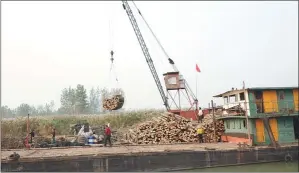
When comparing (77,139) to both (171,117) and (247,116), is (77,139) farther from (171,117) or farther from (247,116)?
(247,116)

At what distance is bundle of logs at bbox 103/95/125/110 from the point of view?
3012cm

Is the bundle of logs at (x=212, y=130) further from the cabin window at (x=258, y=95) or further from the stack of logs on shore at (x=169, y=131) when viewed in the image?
the cabin window at (x=258, y=95)

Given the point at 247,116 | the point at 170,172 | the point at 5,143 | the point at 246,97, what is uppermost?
the point at 246,97

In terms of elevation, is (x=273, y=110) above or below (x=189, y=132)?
above

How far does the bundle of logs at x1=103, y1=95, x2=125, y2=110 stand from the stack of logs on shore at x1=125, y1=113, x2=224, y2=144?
4047 mm

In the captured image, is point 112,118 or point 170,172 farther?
point 112,118

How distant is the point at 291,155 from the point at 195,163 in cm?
744

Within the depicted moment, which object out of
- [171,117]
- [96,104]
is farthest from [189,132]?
[96,104]

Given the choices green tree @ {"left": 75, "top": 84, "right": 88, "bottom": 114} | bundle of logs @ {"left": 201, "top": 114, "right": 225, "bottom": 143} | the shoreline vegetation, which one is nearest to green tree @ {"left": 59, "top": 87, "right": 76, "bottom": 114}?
green tree @ {"left": 75, "top": 84, "right": 88, "bottom": 114}

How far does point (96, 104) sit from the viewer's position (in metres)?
134

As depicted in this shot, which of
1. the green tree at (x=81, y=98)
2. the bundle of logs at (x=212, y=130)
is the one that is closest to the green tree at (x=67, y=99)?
the green tree at (x=81, y=98)

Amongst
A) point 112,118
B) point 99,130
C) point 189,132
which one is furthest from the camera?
point 112,118

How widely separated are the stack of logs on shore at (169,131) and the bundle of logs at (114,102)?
13.3 ft

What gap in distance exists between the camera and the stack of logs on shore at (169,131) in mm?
26062
